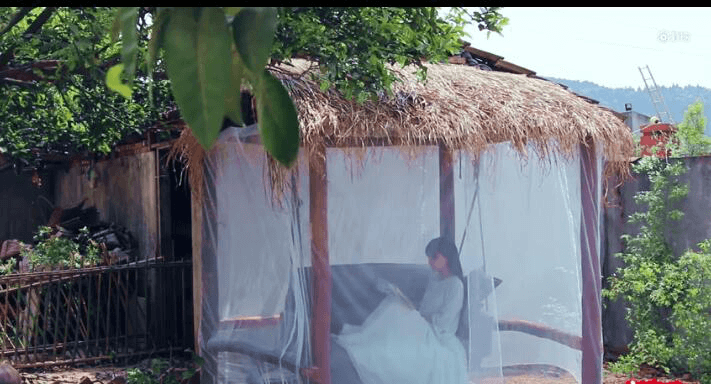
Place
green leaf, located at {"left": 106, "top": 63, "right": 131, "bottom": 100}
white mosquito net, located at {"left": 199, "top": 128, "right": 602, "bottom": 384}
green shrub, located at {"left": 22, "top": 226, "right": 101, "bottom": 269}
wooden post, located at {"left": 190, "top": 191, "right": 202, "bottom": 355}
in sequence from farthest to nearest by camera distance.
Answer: green shrub, located at {"left": 22, "top": 226, "right": 101, "bottom": 269} < wooden post, located at {"left": 190, "top": 191, "right": 202, "bottom": 355} < white mosquito net, located at {"left": 199, "top": 128, "right": 602, "bottom": 384} < green leaf, located at {"left": 106, "top": 63, "right": 131, "bottom": 100}

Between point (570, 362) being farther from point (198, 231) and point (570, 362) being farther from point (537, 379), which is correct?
point (198, 231)

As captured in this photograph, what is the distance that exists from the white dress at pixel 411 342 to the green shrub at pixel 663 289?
2713 millimetres

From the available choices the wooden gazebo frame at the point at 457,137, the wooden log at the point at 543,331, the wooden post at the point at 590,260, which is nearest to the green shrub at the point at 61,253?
the wooden gazebo frame at the point at 457,137

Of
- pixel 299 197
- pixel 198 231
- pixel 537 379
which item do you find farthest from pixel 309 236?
pixel 537 379

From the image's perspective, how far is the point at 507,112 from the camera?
655 cm

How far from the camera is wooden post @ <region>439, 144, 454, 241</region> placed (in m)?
6.71

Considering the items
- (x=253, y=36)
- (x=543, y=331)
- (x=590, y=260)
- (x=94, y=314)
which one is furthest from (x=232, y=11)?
(x=94, y=314)

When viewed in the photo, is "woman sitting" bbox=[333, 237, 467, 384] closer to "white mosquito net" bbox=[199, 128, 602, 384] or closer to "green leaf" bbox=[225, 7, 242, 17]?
"white mosquito net" bbox=[199, 128, 602, 384]

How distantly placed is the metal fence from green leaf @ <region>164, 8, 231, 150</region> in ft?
23.1

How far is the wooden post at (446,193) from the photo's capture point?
6.71 meters

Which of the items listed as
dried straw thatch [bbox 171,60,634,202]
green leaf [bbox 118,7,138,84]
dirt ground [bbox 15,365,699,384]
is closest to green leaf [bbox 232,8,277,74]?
green leaf [bbox 118,7,138,84]

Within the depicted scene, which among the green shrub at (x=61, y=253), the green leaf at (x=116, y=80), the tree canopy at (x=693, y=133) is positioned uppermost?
the tree canopy at (x=693, y=133)

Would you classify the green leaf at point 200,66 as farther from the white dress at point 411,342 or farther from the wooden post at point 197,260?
the wooden post at point 197,260

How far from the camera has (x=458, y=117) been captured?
20.9ft
